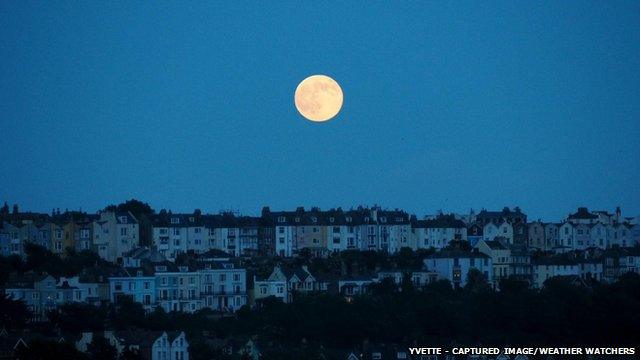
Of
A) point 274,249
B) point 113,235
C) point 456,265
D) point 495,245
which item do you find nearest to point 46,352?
point 113,235

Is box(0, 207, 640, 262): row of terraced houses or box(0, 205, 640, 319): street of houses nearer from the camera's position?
box(0, 205, 640, 319): street of houses

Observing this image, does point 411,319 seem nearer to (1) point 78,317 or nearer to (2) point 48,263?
(1) point 78,317

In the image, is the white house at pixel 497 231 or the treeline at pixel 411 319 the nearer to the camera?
the treeline at pixel 411 319

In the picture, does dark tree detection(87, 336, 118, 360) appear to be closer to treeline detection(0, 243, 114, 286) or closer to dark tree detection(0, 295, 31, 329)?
dark tree detection(0, 295, 31, 329)

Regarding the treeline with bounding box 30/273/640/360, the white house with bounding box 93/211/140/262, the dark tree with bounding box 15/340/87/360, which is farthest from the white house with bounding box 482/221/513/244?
the dark tree with bounding box 15/340/87/360

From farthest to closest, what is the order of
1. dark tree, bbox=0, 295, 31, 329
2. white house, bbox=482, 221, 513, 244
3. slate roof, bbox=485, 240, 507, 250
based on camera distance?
white house, bbox=482, 221, 513, 244 < slate roof, bbox=485, 240, 507, 250 < dark tree, bbox=0, 295, 31, 329

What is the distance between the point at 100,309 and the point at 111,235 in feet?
61.7

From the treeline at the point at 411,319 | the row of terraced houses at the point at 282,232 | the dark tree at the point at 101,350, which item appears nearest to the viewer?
the dark tree at the point at 101,350

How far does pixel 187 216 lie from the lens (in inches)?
3893

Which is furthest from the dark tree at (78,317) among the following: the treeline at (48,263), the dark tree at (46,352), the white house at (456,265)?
the white house at (456,265)

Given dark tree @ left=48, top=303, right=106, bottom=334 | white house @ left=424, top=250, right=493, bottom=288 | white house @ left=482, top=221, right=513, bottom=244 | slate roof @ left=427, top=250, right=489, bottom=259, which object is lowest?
dark tree @ left=48, top=303, right=106, bottom=334

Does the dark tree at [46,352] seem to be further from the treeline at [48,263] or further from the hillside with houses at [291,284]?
the treeline at [48,263]

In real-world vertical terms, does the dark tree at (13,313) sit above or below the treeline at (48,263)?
below

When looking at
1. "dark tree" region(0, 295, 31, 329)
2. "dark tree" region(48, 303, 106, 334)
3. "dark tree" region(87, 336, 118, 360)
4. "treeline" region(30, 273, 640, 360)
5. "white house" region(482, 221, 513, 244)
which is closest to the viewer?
"dark tree" region(87, 336, 118, 360)
